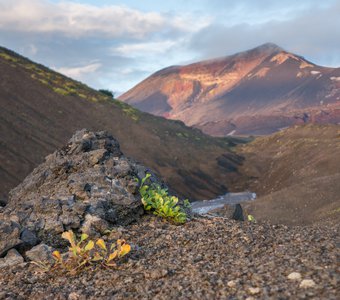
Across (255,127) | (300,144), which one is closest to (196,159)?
(300,144)

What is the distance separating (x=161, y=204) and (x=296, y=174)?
3566cm

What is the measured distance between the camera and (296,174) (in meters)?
41.8

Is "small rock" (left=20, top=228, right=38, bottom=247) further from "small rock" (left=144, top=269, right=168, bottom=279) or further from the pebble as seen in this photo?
the pebble

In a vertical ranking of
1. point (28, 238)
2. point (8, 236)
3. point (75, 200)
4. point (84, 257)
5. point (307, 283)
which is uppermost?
point (75, 200)

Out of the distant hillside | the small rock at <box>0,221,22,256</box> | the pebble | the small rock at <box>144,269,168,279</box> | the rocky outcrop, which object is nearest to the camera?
the pebble

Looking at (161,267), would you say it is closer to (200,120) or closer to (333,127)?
(333,127)

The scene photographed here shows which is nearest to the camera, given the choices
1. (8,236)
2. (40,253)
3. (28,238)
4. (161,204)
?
(40,253)

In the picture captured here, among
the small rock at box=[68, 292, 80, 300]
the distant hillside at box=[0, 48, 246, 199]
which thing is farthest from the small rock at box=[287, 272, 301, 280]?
the distant hillside at box=[0, 48, 246, 199]

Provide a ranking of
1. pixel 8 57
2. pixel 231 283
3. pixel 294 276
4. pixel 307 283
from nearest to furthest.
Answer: pixel 307 283, pixel 294 276, pixel 231 283, pixel 8 57

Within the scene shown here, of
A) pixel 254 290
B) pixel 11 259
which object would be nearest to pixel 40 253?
pixel 11 259

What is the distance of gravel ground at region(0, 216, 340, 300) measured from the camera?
4.59 metres

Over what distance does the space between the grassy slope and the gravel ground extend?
48.3 ft

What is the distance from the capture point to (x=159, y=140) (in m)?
52.0

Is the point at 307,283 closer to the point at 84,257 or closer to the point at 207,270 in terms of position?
Answer: the point at 207,270
